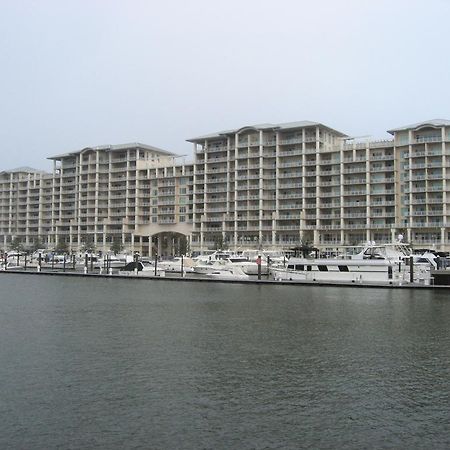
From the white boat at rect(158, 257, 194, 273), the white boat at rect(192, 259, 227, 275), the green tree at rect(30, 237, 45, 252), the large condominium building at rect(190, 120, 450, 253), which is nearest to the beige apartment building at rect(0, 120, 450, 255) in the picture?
the large condominium building at rect(190, 120, 450, 253)

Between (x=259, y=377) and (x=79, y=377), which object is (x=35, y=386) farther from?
(x=259, y=377)

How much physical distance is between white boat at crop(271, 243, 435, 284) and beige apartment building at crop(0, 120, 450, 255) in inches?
1886

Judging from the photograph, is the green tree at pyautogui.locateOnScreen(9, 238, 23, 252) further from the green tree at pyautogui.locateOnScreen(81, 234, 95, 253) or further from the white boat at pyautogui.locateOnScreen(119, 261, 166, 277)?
the white boat at pyautogui.locateOnScreen(119, 261, 166, 277)

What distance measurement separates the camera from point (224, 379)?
715 inches

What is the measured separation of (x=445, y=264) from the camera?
2862 inches

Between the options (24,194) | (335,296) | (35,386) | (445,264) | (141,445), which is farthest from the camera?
(24,194)

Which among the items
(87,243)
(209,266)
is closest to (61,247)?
(87,243)

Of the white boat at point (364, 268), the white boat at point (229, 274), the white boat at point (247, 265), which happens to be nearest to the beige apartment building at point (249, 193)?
the white boat at point (247, 265)

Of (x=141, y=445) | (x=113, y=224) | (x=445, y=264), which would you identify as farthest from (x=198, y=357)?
(x=113, y=224)

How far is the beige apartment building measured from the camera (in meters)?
109

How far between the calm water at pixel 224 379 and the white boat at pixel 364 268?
22.6m

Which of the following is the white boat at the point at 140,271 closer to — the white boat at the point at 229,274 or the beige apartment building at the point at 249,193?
the white boat at the point at 229,274

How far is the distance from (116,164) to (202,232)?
3236 cm

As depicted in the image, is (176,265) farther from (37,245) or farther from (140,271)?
(37,245)
